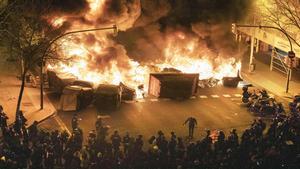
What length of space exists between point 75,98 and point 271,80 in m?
14.7

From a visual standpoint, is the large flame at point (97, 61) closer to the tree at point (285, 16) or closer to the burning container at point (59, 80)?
the burning container at point (59, 80)

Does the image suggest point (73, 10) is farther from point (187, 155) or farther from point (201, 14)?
point (187, 155)

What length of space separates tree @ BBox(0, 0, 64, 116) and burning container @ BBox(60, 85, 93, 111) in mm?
1928

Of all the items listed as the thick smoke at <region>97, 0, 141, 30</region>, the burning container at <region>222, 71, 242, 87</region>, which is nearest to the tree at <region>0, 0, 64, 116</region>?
the thick smoke at <region>97, 0, 141, 30</region>

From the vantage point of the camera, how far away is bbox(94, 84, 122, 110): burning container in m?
31.4

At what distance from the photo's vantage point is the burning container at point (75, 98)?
102 feet

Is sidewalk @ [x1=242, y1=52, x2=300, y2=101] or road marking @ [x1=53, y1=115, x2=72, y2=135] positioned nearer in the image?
road marking @ [x1=53, y1=115, x2=72, y2=135]

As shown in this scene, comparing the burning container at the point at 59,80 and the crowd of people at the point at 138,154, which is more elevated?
the burning container at the point at 59,80

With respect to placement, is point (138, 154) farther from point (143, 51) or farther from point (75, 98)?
point (143, 51)

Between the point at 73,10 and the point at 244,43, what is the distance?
14432mm

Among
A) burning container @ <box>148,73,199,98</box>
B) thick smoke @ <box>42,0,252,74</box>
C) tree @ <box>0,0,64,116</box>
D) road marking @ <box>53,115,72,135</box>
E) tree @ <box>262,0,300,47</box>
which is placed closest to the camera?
road marking @ <box>53,115,72,135</box>

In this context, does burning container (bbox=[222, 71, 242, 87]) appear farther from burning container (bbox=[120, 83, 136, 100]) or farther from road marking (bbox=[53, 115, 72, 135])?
road marking (bbox=[53, 115, 72, 135])

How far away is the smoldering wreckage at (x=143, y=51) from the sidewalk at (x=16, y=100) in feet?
4.12

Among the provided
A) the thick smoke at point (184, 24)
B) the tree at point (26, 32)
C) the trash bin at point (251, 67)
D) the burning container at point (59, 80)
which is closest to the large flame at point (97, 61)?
the burning container at point (59, 80)
